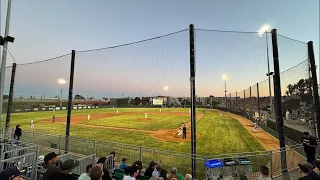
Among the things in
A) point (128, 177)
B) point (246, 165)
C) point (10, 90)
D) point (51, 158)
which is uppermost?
point (10, 90)

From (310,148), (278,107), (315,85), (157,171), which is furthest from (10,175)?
(315,85)

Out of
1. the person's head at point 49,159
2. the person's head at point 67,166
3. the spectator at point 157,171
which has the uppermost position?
the person's head at point 67,166

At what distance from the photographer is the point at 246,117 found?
125ft

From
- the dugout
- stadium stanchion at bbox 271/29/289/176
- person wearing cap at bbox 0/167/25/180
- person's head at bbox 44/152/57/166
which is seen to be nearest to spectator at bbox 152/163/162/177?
person's head at bbox 44/152/57/166

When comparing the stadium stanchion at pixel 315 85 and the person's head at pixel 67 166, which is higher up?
the stadium stanchion at pixel 315 85

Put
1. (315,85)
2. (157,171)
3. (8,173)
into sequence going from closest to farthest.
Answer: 1. (8,173)
2. (157,171)
3. (315,85)

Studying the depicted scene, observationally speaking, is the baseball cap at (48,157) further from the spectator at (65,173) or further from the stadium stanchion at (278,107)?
the stadium stanchion at (278,107)

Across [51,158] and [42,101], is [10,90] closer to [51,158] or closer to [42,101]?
[51,158]

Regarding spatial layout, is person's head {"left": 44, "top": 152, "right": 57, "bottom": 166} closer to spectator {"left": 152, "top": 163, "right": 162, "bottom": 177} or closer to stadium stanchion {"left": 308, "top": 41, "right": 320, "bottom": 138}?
spectator {"left": 152, "top": 163, "right": 162, "bottom": 177}

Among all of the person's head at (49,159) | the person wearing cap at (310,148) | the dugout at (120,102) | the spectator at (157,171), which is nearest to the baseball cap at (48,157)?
the person's head at (49,159)

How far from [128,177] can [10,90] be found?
1956 cm

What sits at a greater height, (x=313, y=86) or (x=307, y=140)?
(x=313, y=86)

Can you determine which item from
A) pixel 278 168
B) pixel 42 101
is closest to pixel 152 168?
pixel 278 168

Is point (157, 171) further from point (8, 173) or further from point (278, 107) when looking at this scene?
point (278, 107)
